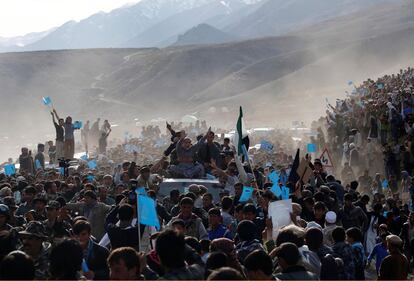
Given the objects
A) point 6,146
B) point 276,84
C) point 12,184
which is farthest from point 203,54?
point 12,184

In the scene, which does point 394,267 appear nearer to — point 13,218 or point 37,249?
point 37,249

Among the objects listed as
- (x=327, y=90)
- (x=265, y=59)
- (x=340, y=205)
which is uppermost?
(x=265, y=59)

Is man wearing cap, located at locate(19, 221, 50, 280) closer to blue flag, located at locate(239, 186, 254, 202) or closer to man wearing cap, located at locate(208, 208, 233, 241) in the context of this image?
man wearing cap, located at locate(208, 208, 233, 241)

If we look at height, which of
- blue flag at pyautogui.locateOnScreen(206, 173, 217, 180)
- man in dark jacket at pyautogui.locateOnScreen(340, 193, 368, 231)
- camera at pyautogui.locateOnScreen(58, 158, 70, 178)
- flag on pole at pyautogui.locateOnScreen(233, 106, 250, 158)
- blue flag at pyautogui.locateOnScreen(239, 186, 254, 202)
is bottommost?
man in dark jacket at pyautogui.locateOnScreen(340, 193, 368, 231)

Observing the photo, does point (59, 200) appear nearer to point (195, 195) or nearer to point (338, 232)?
point (195, 195)

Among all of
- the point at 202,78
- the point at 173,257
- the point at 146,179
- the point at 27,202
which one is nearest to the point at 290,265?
the point at 173,257

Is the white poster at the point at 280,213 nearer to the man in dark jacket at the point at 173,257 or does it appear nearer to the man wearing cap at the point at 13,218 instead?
the man wearing cap at the point at 13,218

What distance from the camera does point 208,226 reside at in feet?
34.4

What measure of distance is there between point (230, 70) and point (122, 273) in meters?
103

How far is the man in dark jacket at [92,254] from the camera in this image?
786 centimetres

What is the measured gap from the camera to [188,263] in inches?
274

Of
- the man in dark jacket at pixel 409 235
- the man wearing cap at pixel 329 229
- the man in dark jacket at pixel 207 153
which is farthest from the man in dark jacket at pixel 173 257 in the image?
the man in dark jacket at pixel 207 153

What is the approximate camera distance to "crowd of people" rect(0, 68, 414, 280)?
6266 mm

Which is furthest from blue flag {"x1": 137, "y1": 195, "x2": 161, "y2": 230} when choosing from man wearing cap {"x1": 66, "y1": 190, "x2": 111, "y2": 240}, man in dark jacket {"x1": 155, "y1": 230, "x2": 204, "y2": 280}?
man in dark jacket {"x1": 155, "y1": 230, "x2": 204, "y2": 280}
